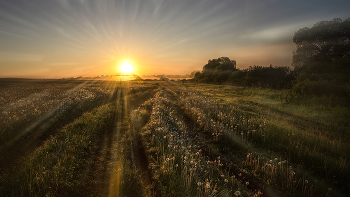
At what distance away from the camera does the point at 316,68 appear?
25.6 meters

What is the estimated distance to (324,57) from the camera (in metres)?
36.9

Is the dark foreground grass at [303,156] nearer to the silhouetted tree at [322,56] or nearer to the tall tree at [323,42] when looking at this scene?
the silhouetted tree at [322,56]

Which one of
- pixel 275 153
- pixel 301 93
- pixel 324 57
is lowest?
pixel 275 153

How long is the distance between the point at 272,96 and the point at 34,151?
2866 centimetres

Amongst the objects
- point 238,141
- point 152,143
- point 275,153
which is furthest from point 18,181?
point 275,153

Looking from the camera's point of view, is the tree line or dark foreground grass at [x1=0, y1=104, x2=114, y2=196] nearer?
dark foreground grass at [x1=0, y1=104, x2=114, y2=196]

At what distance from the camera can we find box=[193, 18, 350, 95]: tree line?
21.6 m

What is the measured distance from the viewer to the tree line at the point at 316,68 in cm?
2159

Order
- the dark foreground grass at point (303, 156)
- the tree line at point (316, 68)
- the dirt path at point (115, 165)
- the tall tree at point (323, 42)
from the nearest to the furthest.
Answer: the dirt path at point (115, 165) → the dark foreground grass at point (303, 156) → the tree line at point (316, 68) → the tall tree at point (323, 42)

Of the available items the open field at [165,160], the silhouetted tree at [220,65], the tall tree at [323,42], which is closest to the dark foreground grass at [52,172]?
the open field at [165,160]

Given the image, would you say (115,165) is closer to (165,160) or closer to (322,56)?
(165,160)

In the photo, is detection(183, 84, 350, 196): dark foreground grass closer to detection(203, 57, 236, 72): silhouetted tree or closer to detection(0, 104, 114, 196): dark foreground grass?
detection(0, 104, 114, 196): dark foreground grass

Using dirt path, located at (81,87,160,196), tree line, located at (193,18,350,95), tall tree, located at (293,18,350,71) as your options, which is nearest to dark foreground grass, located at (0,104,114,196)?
dirt path, located at (81,87,160,196)

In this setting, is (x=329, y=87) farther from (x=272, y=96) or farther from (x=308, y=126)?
(x=308, y=126)
